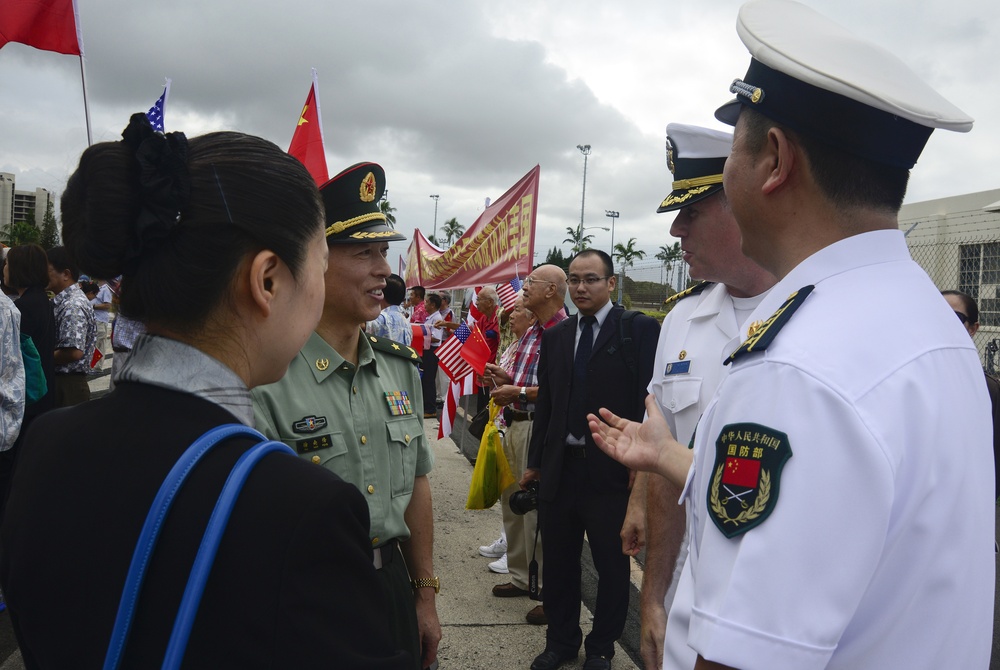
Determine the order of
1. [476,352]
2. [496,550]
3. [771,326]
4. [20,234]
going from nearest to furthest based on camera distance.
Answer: [771,326]
[496,550]
[476,352]
[20,234]

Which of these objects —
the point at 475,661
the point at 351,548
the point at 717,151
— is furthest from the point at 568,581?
the point at 351,548

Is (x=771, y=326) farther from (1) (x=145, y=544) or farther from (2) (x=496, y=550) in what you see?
(2) (x=496, y=550)

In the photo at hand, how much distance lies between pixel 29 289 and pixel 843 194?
18.8ft

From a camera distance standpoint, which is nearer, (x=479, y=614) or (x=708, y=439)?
(x=708, y=439)

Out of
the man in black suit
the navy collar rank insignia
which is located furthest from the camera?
the navy collar rank insignia

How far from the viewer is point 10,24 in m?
4.32

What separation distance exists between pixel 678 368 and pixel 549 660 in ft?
7.51

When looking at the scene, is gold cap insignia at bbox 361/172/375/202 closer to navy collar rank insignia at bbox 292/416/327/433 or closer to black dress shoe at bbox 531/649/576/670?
navy collar rank insignia at bbox 292/416/327/433

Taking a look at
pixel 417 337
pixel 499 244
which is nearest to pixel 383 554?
pixel 499 244

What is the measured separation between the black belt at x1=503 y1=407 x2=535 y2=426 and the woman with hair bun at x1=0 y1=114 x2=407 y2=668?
427 cm

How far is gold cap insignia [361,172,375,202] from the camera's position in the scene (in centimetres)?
285

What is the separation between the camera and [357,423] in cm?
238

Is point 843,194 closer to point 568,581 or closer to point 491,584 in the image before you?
point 568,581

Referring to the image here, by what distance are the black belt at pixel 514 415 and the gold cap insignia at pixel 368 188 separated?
9.61 ft
